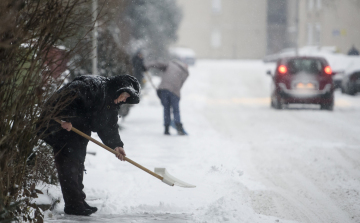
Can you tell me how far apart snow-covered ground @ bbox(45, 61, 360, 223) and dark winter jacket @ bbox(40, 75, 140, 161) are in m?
0.67

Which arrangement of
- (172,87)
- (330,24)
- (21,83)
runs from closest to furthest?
(21,83), (172,87), (330,24)

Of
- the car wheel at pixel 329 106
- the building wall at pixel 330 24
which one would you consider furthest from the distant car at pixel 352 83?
the building wall at pixel 330 24

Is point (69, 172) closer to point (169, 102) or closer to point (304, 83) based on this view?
point (169, 102)

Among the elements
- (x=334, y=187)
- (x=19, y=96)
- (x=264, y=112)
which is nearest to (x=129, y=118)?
(x=264, y=112)

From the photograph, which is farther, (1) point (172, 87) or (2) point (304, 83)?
(2) point (304, 83)

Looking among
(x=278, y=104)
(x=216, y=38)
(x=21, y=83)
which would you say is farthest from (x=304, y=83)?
(x=216, y=38)

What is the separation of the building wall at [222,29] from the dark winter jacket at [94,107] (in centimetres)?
4957

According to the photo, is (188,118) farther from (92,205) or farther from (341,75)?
(341,75)

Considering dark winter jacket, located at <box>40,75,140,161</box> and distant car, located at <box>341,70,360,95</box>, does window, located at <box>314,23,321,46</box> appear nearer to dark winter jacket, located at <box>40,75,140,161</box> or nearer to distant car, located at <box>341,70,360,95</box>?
distant car, located at <box>341,70,360,95</box>

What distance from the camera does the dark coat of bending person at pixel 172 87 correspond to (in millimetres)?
10172

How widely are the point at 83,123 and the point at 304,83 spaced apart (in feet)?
36.7

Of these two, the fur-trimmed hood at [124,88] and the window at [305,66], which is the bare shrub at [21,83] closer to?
the fur-trimmed hood at [124,88]

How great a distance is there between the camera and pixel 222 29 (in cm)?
5419

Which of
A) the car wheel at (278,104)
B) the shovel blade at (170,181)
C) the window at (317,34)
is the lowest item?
the shovel blade at (170,181)
